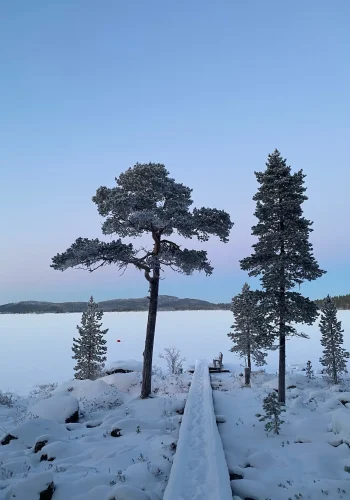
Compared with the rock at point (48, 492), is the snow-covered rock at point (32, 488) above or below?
above

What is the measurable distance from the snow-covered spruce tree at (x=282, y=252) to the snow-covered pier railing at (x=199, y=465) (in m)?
7.10

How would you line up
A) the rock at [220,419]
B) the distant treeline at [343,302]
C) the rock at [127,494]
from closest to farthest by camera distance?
the rock at [127,494], the rock at [220,419], the distant treeline at [343,302]

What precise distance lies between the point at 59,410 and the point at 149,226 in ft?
31.1

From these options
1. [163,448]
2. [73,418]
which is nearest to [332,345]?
[163,448]

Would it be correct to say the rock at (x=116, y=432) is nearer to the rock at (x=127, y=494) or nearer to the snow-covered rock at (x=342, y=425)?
the rock at (x=127, y=494)

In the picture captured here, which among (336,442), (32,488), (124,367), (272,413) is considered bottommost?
(124,367)

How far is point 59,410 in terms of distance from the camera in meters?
11.9

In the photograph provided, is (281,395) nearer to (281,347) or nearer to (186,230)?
(281,347)

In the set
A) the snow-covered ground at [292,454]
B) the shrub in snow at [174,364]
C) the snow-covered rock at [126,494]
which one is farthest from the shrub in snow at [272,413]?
the shrub in snow at [174,364]

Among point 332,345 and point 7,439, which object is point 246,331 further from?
point 7,439

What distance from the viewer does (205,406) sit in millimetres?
12961

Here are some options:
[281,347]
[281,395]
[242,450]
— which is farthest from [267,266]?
[242,450]

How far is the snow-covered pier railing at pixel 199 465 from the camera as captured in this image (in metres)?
6.18

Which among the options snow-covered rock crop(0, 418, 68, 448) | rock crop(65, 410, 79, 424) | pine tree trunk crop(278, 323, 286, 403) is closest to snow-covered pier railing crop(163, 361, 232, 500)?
snow-covered rock crop(0, 418, 68, 448)
